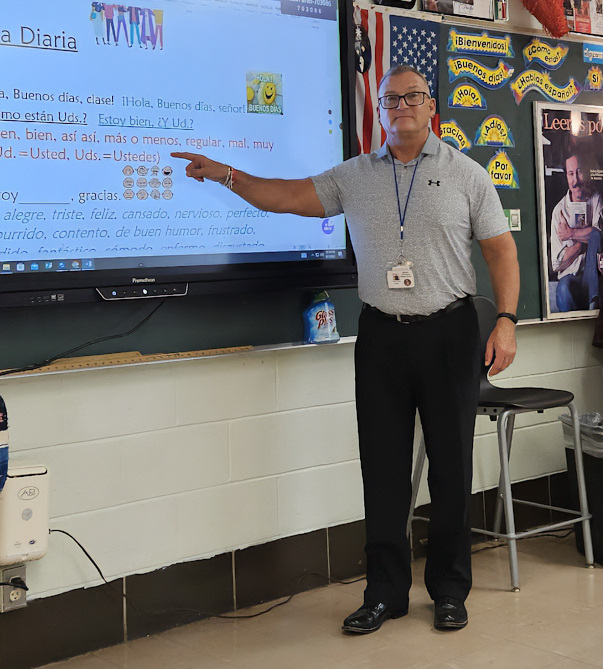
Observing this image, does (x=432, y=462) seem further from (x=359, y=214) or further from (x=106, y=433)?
(x=106, y=433)

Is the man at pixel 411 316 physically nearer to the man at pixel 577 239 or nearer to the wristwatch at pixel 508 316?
the wristwatch at pixel 508 316

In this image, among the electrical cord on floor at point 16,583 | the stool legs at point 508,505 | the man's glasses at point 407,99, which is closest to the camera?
the electrical cord on floor at point 16,583

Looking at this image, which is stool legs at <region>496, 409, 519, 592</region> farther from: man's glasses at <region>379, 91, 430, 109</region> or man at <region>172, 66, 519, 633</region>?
man's glasses at <region>379, 91, 430, 109</region>

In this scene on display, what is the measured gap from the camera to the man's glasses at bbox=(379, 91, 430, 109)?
2.75 m

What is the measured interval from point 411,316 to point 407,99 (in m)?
0.69

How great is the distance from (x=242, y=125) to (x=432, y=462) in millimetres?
1265

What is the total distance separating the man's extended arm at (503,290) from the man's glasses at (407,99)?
502mm

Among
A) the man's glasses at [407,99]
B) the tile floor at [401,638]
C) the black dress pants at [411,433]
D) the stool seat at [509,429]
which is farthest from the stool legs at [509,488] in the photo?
the man's glasses at [407,99]

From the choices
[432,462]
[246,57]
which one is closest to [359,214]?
[246,57]

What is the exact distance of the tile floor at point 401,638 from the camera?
2533mm

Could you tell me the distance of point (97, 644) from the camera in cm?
267

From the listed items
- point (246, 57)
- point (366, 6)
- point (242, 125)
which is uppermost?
point (366, 6)

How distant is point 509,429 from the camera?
3.56m

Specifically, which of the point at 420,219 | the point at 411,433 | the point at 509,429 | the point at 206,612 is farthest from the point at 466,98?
the point at 206,612
